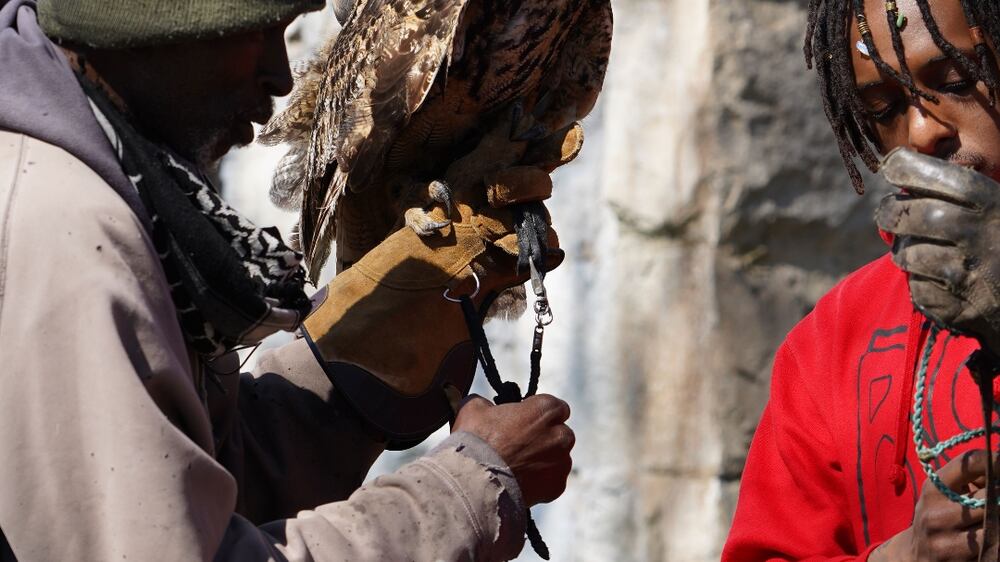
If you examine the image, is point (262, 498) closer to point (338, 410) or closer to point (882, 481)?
point (338, 410)

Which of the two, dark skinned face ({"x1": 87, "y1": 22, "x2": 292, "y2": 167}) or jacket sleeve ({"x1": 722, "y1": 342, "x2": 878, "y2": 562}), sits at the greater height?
dark skinned face ({"x1": 87, "y1": 22, "x2": 292, "y2": 167})

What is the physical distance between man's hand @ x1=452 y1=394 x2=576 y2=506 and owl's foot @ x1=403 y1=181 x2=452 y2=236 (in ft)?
1.93

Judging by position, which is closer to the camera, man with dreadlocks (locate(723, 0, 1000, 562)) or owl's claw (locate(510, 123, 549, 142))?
man with dreadlocks (locate(723, 0, 1000, 562))

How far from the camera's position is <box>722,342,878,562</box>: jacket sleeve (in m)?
2.15

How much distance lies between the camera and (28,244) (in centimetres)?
163

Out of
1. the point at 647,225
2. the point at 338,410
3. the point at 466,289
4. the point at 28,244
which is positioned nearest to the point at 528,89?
the point at 466,289

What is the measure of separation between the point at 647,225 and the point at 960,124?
3338 millimetres

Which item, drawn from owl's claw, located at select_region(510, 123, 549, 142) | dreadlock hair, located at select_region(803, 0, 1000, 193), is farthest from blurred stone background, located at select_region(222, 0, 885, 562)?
dreadlock hair, located at select_region(803, 0, 1000, 193)

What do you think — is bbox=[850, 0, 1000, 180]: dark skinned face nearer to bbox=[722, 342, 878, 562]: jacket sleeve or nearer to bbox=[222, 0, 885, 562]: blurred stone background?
bbox=[722, 342, 878, 562]: jacket sleeve

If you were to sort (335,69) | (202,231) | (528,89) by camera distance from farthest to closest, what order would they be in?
(335,69), (528,89), (202,231)

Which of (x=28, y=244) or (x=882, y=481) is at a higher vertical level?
(x=28, y=244)

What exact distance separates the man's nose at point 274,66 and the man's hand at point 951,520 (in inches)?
44.6

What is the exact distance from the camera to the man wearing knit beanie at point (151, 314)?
1598mm

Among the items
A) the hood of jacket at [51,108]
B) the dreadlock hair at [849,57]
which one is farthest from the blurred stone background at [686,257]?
the hood of jacket at [51,108]
